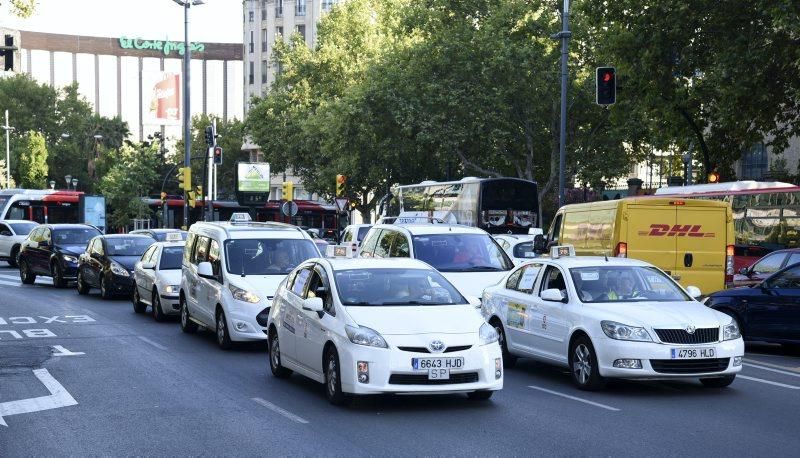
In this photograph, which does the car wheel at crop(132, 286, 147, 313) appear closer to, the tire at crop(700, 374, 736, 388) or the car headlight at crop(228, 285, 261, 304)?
the car headlight at crop(228, 285, 261, 304)

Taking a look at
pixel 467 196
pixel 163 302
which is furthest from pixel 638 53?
pixel 163 302

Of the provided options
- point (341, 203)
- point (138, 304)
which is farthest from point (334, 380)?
point (341, 203)

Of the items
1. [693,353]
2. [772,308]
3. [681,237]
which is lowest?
[772,308]

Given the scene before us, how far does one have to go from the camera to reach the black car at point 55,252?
3166 centimetres

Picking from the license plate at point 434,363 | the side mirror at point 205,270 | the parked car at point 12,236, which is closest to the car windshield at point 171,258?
the side mirror at point 205,270

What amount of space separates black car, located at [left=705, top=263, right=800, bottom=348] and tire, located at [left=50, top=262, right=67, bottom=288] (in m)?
20.0

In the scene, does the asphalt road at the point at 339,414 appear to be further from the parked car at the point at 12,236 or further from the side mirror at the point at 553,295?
the parked car at the point at 12,236

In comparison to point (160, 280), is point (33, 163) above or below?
above

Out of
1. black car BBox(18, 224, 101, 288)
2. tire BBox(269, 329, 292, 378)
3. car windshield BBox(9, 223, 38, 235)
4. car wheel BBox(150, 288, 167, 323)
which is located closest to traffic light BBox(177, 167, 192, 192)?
car windshield BBox(9, 223, 38, 235)

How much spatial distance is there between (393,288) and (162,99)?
89.9m

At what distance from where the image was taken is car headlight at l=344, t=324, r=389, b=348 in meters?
10.8

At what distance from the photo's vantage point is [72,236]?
3328cm

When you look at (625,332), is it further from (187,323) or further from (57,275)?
(57,275)

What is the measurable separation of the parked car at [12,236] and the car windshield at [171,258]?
74.5 ft
